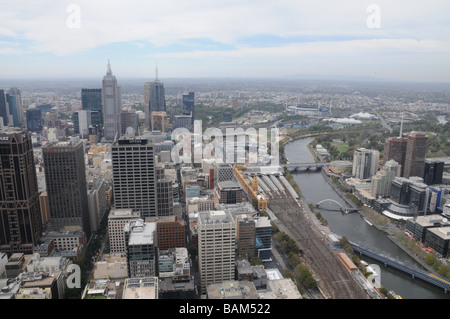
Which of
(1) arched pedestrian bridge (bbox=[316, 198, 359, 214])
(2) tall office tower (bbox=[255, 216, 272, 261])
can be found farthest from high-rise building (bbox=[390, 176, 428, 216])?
(2) tall office tower (bbox=[255, 216, 272, 261])

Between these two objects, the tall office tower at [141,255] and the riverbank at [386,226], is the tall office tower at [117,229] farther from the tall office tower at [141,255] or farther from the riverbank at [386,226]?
the riverbank at [386,226]

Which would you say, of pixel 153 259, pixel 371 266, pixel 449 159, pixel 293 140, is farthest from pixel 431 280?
pixel 293 140

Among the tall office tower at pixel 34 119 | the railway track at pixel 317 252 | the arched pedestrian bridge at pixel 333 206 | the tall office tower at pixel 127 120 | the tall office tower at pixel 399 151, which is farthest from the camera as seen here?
the tall office tower at pixel 127 120

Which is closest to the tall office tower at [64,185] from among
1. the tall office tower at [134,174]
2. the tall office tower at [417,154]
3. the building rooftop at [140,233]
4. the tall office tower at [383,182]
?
the tall office tower at [134,174]

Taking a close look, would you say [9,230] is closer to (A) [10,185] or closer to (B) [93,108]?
(A) [10,185]

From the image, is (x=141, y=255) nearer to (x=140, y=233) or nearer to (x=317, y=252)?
(x=140, y=233)

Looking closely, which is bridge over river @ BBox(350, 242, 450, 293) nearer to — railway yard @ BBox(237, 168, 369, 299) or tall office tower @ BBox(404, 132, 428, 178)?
railway yard @ BBox(237, 168, 369, 299)
